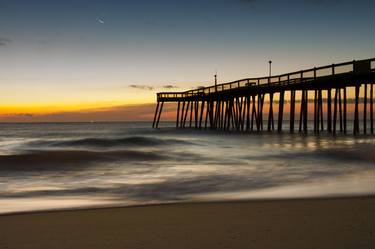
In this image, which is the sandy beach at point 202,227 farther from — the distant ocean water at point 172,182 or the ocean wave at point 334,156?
the ocean wave at point 334,156

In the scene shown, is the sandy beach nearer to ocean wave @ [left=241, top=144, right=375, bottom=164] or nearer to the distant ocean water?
the distant ocean water

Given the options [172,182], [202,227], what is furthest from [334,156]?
[202,227]

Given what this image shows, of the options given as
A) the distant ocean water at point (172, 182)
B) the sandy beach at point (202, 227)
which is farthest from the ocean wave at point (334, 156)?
the sandy beach at point (202, 227)

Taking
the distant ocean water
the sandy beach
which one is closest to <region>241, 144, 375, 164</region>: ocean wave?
the distant ocean water

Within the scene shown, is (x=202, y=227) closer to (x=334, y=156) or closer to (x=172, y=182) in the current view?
(x=172, y=182)

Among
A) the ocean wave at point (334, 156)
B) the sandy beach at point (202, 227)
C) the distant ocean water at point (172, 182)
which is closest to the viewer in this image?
the sandy beach at point (202, 227)

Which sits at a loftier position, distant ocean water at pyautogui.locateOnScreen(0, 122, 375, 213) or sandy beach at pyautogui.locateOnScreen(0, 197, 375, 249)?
sandy beach at pyautogui.locateOnScreen(0, 197, 375, 249)

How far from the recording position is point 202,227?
199 inches

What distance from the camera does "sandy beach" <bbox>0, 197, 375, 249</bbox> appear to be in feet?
14.4

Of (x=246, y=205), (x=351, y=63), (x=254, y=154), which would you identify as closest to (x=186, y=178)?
(x=246, y=205)

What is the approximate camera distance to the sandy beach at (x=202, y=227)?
439cm

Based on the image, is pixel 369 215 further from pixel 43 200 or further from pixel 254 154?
pixel 254 154

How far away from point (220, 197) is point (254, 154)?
40.3ft

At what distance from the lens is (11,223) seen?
551 centimetres
